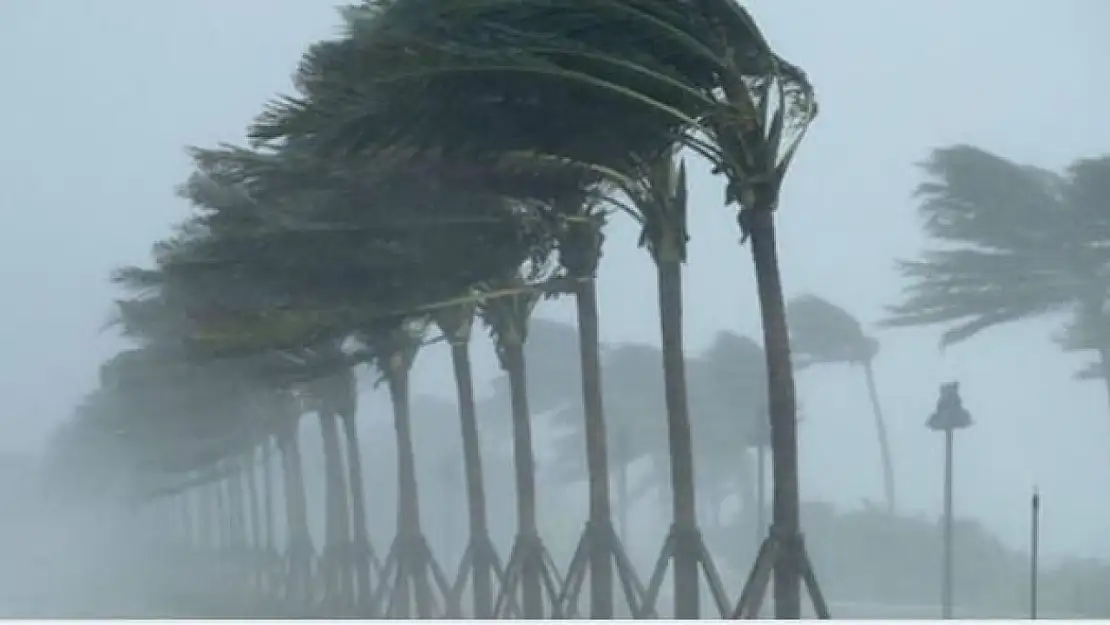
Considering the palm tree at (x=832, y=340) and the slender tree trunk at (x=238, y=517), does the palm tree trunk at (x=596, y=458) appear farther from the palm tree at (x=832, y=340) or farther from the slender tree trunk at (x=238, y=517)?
the slender tree trunk at (x=238, y=517)

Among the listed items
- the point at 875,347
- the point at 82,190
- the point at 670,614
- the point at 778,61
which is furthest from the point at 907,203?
the point at 82,190

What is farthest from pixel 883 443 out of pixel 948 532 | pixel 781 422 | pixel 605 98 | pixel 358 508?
pixel 358 508

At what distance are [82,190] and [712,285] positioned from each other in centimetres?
182

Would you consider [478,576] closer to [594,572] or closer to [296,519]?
[594,572]

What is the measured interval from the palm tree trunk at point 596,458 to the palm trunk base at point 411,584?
1.48ft

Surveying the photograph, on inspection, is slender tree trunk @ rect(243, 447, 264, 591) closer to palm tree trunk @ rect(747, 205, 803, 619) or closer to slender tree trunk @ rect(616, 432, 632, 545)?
slender tree trunk @ rect(616, 432, 632, 545)

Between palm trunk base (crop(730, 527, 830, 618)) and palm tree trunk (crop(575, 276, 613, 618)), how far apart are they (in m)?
0.43

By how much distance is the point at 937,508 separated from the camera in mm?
4523

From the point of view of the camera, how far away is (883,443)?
4.46m

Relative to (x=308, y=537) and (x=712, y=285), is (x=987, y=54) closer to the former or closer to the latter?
(x=712, y=285)

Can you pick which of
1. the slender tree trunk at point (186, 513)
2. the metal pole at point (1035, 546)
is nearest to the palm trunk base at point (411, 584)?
the slender tree trunk at point (186, 513)

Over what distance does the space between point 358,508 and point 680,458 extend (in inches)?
39.1

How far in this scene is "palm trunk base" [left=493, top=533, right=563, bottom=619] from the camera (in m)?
4.50

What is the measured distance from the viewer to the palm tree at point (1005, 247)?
447 centimetres
